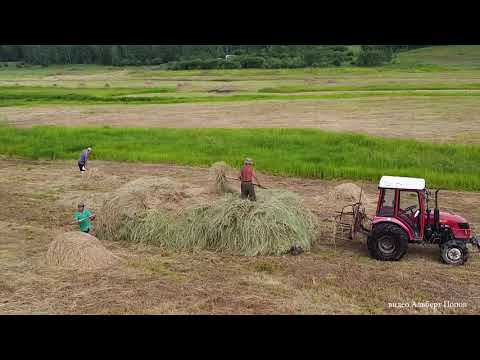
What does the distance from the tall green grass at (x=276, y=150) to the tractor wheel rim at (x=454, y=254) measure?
722cm

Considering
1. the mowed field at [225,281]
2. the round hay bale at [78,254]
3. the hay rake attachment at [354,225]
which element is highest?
the hay rake attachment at [354,225]

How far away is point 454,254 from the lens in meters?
11.1

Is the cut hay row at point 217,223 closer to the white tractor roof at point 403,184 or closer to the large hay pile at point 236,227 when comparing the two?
the large hay pile at point 236,227

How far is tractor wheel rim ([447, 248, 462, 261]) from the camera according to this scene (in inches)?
437

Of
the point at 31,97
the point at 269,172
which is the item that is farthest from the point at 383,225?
the point at 31,97

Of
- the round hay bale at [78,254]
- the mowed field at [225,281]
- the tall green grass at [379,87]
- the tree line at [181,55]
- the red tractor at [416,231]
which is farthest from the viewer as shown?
the tree line at [181,55]

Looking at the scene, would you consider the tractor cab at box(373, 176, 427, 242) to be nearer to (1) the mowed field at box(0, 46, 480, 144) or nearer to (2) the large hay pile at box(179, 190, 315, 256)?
(2) the large hay pile at box(179, 190, 315, 256)

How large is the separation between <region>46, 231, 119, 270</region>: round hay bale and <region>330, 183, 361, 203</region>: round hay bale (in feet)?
24.1

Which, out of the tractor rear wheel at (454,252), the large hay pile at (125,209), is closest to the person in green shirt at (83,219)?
the large hay pile at (125,209)

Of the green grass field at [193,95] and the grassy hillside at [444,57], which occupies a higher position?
the grassy hillside at [444,57]

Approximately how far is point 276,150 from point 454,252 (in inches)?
524

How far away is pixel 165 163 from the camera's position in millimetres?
23125

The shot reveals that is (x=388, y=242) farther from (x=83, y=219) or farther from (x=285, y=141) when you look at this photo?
(x=285, y=141)

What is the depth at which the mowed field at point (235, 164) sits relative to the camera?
9812 millimetres
